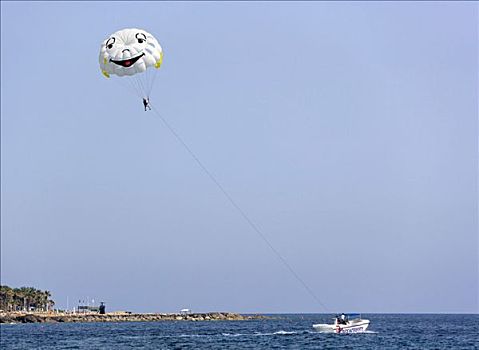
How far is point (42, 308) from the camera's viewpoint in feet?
620

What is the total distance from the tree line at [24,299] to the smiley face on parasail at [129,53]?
459 ft

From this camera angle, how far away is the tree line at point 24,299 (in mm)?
177250

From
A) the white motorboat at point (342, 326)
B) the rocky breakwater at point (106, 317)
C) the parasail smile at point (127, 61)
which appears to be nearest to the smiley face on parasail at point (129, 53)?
the parasail smile at point (127, 61)

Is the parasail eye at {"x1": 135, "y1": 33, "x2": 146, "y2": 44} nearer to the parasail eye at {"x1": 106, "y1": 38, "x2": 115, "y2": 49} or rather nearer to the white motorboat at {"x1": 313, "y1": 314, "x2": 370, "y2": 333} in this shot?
the parasail eye at {"x1": 106, "y1": 38, "x2": 115, "y2": 49}

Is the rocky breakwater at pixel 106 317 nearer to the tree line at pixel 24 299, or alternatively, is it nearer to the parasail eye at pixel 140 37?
the tree line at pixel 24 299

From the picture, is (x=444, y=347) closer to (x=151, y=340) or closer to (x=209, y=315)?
(x=151, y=340)

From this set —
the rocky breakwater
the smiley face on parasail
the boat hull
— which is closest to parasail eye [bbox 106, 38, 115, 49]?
the smiley face on parasail

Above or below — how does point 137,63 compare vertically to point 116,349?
above

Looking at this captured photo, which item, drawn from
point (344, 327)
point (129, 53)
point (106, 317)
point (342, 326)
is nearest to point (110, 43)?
point (129, 53)

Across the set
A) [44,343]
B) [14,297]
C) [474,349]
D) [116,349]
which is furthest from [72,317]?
[474,349]

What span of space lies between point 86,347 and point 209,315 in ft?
327

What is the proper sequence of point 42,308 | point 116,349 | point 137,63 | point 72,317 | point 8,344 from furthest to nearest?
point 42,308 < point 72,317 < point 8,344 < point 116,349 < point 137,63

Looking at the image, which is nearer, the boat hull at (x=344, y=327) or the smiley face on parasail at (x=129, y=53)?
the smiley face on parasail at (x=129, y=53)

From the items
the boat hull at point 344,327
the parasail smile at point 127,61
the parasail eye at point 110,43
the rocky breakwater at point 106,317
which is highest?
the parasail eye at point 110,43
